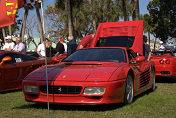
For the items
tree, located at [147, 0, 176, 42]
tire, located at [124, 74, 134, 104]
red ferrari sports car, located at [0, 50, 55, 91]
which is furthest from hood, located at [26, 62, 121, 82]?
tree, located at [147, 0, 176, 42]

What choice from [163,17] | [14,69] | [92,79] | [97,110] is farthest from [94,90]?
[163,17]

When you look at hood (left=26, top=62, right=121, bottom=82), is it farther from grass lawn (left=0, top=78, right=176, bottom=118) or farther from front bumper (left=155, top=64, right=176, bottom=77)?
front bumper (left=155, top=64, right=176, bottom=77)

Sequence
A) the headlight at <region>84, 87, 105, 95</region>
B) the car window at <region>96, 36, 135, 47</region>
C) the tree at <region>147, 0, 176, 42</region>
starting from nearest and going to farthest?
the headlight at <region>84, 87, 105, 95</region> < the car window at <region>96, 36, 135, 47</region> < the tree at <region>147, 0, 176, 42</region>

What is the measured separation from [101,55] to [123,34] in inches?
128

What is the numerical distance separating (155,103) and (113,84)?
4.47 ft

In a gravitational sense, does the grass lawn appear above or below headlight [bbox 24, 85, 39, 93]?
below

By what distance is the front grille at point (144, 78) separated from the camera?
7354 mm

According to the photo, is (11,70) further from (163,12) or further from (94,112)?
(163,12)

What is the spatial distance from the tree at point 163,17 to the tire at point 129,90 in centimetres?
3653

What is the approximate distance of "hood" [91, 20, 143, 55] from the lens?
32.1 ft

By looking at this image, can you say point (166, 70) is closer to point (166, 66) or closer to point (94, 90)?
point (166, 66)

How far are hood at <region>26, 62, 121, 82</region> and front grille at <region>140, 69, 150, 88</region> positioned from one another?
1113mm

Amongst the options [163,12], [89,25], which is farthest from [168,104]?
[89,25]

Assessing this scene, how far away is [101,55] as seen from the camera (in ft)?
23.2
